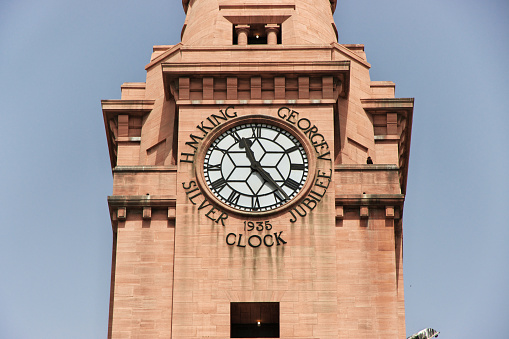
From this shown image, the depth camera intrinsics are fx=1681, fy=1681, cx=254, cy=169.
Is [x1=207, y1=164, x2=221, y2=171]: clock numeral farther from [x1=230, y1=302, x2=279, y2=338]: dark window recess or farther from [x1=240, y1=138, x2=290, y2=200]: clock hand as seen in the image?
[x1=230, y1=302, x2=279, y2=338]: dark window recess

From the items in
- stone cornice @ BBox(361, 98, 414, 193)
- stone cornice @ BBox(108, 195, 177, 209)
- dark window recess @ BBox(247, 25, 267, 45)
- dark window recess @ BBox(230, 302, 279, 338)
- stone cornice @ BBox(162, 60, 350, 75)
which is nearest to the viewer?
dark window recess @ BBox(230, 302, 279, 338)

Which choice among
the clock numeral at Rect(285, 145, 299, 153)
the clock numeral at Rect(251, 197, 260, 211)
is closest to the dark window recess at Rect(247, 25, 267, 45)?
the clock numeral at Rect(285, 145, 299, 153)

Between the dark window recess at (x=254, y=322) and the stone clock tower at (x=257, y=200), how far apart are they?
62 millimetres

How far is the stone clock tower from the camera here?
6041cm

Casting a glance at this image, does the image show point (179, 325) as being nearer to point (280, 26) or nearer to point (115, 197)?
point (115, 197)

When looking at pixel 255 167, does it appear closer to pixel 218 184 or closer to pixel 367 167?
pixel 218 184

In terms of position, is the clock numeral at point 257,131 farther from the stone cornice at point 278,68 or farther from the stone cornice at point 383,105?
the stone cornice at point 383,105

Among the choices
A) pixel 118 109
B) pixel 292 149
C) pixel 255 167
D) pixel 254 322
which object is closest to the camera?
pixel 254 322

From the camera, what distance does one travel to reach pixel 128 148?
67500 millimetres

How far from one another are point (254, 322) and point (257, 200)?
452 cm

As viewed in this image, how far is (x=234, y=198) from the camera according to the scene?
62344 millimetres

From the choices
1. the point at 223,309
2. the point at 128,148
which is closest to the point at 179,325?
the point at 223,309

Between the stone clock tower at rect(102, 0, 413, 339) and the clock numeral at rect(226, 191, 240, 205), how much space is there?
0.16ft

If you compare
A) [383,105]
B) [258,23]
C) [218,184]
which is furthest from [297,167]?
[258,23]
